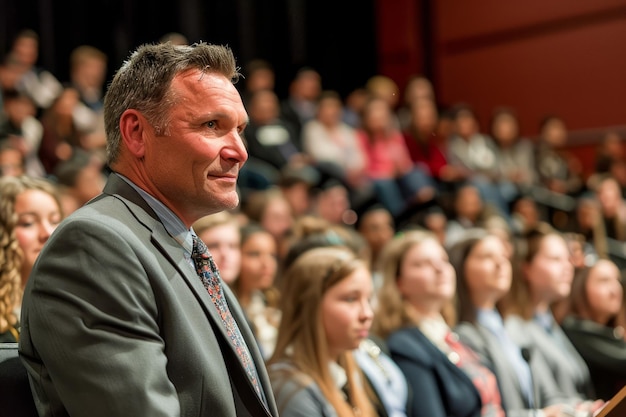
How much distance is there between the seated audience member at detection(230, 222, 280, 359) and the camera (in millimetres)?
3174

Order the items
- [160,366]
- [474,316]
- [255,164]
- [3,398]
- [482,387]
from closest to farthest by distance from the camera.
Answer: [160,366] < [3,398] < [482,387] < [474,316] < [255,164]

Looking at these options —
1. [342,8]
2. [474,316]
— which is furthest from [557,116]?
[474,316]

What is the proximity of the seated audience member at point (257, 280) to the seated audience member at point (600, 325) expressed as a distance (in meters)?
1.33

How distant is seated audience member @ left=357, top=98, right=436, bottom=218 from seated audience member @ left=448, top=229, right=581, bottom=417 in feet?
8.78

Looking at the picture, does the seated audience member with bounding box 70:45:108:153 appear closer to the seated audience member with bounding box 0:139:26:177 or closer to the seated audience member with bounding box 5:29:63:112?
the seated audience member with bounding box 5:29:63:112

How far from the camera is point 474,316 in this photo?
10.8 ft

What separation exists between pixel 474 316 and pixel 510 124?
4306 millimetres

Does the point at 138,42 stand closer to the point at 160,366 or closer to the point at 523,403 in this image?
the point at 523,403

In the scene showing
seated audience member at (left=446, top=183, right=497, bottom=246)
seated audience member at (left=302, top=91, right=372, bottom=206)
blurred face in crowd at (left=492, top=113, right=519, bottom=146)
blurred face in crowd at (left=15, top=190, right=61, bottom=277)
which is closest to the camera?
blurred face in crowd at (left=15, top=190, right=61, bottom=277)

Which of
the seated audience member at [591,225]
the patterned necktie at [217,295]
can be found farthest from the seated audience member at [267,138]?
the patterned necktie at [217,295]

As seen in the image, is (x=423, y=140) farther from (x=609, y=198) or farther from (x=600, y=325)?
(x=600, y=325)

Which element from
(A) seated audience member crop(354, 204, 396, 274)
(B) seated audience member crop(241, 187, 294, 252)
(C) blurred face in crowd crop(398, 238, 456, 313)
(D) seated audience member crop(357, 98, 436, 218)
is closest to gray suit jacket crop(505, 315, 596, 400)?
(C) blurred face in crowd crop(398, 238, 456, 313)

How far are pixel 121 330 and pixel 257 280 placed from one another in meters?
2.19

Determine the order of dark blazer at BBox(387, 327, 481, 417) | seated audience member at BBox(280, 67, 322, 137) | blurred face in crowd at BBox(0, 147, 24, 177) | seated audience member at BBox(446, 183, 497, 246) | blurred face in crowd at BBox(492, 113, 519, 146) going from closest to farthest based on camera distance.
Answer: dark blazer at BBox(387, 327, 481, 417) < blurred face in crowd at BBox(0, 147, 24, 177) < seated audience member at BBox(446, 183, 497, 246) < seated audience member at BBox(280, 67, 322, 137) < blurred face in crowd at BBox(492, 113, 519, 146)
